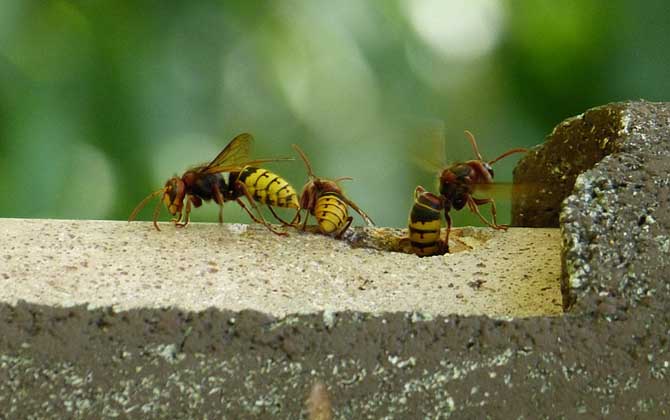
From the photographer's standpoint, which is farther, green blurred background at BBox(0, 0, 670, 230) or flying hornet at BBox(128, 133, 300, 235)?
green blurred background at BBox(0, 0, 670, 230)

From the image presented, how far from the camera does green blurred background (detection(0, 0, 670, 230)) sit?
2176 mm

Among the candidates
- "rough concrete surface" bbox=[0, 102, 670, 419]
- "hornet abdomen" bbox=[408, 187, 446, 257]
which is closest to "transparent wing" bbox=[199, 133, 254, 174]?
"hornet abdomen" bbox=[408, 187, 446, 257]

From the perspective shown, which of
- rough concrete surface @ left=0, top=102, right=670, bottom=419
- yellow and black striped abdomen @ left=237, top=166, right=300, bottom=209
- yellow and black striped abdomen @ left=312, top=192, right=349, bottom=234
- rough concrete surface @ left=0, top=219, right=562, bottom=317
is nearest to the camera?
rough concrete surface @ left=0, top=102, right=670, bottom=419

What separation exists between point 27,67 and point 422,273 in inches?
55.4

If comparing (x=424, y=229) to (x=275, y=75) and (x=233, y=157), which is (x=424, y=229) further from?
(x=275, y=75)

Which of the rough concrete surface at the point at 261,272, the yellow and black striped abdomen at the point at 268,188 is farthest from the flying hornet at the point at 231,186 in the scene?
the rough concrete surface at the point at 261,272

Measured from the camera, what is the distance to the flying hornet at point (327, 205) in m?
1.52

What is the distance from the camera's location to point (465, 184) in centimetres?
158

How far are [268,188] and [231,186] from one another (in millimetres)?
82

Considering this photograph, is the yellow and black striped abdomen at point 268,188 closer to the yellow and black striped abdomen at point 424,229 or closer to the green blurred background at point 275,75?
the yellow and black striped abdomen at point 424,229

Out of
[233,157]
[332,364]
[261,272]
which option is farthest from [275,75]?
[332,364]

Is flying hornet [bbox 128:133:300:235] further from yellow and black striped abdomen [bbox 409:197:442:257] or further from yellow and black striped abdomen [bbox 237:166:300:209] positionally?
yellow and black striped abdomen [bbox 409:197:442:257]

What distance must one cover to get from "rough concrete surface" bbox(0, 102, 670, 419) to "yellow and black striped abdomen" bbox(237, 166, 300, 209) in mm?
698

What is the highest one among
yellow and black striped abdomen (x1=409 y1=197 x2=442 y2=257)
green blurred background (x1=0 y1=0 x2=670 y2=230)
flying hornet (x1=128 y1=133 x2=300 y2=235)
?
green blurred background (x1=0 y1=0 x2=670 y2=230)
